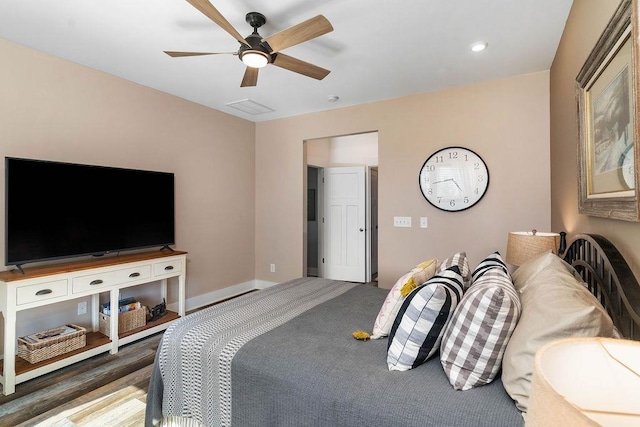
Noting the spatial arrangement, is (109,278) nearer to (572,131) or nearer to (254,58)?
(254,58)

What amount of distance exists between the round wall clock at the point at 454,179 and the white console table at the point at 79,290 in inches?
109

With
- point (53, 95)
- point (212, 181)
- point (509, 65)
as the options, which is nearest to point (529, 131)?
point (509, 65)

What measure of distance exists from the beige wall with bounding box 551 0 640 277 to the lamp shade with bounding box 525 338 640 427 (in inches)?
30.7

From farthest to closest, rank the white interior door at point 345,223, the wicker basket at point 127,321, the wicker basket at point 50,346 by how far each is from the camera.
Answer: the white interior door at point 345,223, the wicker basket at point 127,321, the wicker basket at point 50,346

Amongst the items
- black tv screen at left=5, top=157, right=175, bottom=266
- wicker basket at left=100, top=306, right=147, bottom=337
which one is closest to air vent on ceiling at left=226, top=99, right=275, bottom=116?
black tv screen at left=5, top=157, right=175, bottom=266

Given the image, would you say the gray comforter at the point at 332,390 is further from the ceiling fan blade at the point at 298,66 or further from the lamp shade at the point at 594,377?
the ceiling fan blade at the point at 298,66

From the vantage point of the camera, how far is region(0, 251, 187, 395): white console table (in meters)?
2.20

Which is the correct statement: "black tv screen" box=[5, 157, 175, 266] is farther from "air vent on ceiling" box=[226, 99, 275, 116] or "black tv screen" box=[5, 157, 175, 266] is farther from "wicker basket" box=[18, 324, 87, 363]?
"air vent on ceiling" box=[226, 99, 275, 116]

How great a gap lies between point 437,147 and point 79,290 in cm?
361

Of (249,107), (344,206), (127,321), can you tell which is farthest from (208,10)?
(344,206)

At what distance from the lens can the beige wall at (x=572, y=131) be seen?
1279 mm

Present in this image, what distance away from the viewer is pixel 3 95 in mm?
2496

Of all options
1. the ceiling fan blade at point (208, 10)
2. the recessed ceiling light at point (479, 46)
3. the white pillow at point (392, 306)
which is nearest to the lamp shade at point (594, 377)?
the white pillow at point (392, 306)

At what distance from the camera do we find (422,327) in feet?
4.27
